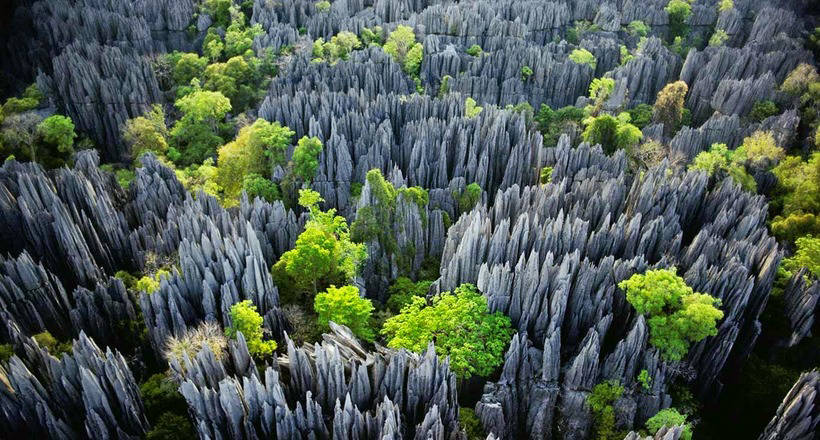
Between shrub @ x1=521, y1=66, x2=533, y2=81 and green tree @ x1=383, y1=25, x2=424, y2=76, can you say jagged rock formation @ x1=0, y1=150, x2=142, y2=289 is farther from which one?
shrub @ x1=521, y1=66, x2=533, y2=81

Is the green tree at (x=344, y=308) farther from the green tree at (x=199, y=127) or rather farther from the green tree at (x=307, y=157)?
the green tree at (x=199, y=127)

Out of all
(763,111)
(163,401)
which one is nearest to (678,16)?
(763,111)

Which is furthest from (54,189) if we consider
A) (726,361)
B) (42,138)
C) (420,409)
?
(726,361)

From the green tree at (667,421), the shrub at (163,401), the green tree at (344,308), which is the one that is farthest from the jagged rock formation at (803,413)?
the shrub at (163,401)

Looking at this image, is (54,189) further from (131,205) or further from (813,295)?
(813,295)

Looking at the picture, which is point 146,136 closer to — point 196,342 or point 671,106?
point 196,342
